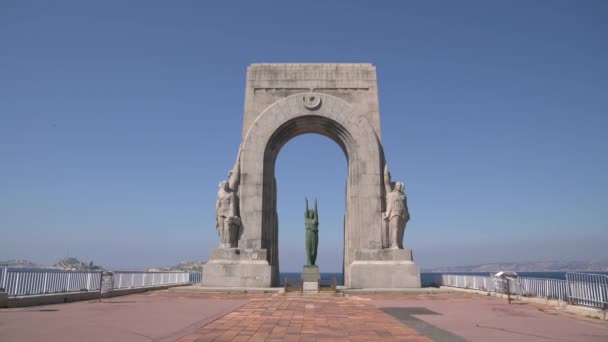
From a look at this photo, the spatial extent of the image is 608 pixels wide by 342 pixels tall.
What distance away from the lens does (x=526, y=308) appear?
11.5m

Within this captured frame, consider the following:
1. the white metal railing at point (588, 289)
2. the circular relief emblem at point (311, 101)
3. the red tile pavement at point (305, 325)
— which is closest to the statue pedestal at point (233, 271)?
the red tile pavement at point (305, 325)

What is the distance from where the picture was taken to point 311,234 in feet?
62.8

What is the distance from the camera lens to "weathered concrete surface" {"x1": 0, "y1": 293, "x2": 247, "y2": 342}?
22.1 ft

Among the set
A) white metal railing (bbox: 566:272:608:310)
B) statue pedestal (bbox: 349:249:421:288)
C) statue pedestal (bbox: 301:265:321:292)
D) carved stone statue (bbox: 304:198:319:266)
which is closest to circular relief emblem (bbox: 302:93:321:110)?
carved stone statue (bbox: 304:198:319:266)

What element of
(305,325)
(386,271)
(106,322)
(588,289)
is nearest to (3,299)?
(106,322)

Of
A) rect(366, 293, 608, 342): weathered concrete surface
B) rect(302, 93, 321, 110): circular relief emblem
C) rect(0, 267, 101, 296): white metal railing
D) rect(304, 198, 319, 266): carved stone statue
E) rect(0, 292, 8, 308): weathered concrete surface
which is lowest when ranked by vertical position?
rect(366, 293, 608, 342): weathered concrete surface

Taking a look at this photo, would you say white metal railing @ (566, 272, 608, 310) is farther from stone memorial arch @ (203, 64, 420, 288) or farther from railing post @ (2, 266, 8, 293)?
railing post @ (2, 266, 8, 293)

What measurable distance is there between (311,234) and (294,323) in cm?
1076

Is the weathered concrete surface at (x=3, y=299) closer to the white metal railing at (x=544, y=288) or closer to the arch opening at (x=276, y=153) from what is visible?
the arch opening at (x=276, y=153)

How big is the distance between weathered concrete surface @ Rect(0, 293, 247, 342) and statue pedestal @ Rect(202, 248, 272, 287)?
6843mm

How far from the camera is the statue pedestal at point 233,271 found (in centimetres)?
1812

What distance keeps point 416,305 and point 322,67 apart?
13.3 meters

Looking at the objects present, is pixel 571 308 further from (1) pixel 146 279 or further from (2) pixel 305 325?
(1) pixel 146 279

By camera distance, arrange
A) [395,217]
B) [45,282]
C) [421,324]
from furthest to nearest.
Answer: [395,217] < [45,282] < [421,324]
